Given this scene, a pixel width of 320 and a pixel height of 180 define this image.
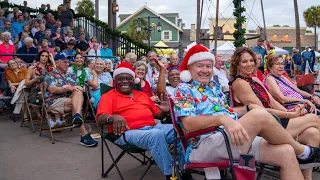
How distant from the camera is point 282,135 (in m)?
2.92

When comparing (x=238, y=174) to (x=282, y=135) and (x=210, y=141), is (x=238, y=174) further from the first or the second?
(x=282, y=135)

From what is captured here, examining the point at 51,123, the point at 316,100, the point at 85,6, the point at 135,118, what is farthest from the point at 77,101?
the point at 85,6

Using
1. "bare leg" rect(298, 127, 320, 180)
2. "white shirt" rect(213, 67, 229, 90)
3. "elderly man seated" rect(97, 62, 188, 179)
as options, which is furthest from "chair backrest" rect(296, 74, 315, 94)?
"elderly man seated" rect(97, 62, 188, 179)

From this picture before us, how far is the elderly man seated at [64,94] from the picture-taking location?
557cm

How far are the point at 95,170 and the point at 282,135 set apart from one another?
7.87 feet

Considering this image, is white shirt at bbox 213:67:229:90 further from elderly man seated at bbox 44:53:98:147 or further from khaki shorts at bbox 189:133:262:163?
khaki shorts at bbox 189:133:262:163

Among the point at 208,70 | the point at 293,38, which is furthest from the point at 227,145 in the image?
the point at 293,38

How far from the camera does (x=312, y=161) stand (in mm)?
3141

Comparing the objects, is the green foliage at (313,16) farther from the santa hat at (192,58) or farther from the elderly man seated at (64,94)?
the santa hat at (192,58)

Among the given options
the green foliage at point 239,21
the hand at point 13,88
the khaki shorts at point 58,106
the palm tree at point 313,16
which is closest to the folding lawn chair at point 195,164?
the khaki shorts at point 58,106

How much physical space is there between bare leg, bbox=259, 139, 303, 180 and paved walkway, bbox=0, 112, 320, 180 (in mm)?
1550

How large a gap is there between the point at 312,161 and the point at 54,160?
319 centimetres

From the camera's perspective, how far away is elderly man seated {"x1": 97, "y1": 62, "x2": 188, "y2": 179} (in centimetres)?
351

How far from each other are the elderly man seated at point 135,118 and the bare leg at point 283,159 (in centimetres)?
86
